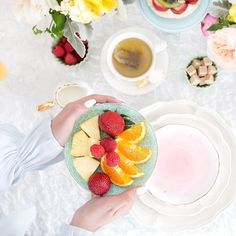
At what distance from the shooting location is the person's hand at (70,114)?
0.94 metres

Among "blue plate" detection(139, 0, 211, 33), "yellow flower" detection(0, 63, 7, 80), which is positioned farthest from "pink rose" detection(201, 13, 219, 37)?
"yellow flower" detection(0, 63, 7, 80)

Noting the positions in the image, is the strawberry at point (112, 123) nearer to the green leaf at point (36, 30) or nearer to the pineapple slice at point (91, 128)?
the pineapple slice at point (91, 128)

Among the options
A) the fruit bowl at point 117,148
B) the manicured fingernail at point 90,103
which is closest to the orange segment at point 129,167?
the fruit bowl at point 117,148

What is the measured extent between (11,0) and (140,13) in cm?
31

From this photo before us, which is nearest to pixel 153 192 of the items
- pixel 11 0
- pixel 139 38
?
pixel 139 38

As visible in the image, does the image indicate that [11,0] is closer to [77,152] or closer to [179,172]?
[77,152]

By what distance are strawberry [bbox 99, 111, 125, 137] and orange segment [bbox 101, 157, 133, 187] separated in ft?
0.18

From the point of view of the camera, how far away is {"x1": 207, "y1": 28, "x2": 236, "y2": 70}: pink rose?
92 cm

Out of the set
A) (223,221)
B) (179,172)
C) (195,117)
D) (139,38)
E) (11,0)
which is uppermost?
(11,0)

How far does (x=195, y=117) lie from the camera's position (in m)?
1.02

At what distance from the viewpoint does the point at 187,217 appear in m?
1.05

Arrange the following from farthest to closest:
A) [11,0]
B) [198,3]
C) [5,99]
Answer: [5,99] → [198,3] → [11,0]

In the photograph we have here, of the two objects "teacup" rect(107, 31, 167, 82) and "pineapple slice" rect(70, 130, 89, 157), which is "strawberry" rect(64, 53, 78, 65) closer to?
"teacup" rect(107, 31, 167, 82)

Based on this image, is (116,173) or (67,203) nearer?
(116,173)
